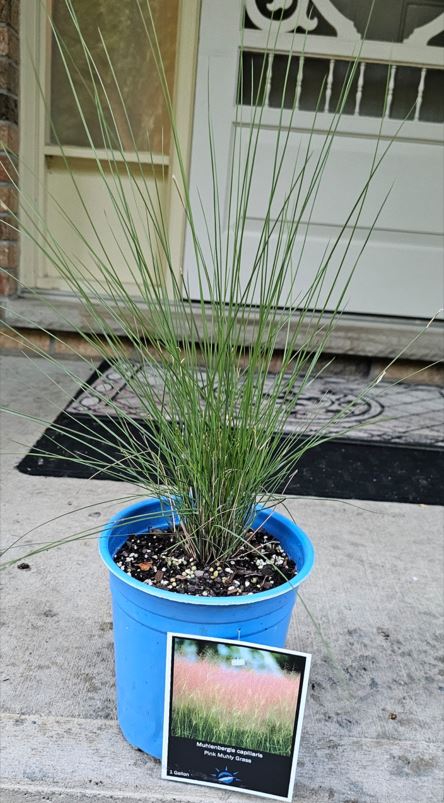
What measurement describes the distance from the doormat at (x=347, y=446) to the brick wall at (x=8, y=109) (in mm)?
628

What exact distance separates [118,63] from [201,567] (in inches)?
108

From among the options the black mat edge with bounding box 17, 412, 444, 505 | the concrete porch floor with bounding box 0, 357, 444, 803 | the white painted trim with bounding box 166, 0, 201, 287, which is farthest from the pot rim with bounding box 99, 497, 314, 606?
the white painted trim with bounding box 166, 0, 201, 287

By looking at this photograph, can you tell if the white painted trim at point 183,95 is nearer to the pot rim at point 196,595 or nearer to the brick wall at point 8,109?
the brick wall at point 8,109

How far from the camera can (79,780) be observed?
973mm

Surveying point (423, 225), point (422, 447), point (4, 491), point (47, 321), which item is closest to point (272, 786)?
point (4, 491)

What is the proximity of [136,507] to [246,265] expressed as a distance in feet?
6.91

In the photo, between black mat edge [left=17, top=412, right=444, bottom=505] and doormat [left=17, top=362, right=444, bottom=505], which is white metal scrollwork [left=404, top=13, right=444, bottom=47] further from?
black mat edge [left=17, top=412, right=444, bottom=505]

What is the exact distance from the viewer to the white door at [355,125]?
2.84 metres

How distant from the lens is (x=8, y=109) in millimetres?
2795

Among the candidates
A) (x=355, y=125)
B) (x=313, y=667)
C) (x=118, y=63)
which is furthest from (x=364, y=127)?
(x=313, y=667)

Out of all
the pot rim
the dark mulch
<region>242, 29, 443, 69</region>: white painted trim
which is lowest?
the dark mulch

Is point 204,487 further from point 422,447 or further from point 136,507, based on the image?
point 422,447

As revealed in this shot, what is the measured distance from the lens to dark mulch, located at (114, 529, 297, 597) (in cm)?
99

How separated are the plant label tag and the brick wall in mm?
2191
